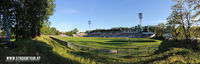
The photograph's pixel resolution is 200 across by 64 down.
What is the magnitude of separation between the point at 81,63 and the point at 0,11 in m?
14.7

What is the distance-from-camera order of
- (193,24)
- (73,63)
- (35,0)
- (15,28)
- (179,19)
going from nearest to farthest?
1. (73,63)
2. (35,0)
3. (15,28)
4. (193,24)
5. (179,19)

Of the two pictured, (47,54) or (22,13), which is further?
(22,13)

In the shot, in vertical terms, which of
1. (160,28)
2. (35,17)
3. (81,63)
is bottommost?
(81,63)

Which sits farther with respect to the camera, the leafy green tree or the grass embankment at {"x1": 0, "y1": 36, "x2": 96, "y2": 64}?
the leafy green tree

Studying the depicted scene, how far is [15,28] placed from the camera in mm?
17391

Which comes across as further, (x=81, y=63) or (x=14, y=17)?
(x=14, y=17)

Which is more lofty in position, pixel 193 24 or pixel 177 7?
pixel 177 7

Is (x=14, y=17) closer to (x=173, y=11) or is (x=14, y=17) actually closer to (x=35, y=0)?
(x=35, y=0)

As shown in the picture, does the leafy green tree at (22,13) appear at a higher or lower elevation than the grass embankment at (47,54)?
higher

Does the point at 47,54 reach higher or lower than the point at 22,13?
lower

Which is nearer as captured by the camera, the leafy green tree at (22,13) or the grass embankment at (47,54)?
the grass embankment at (47,54)

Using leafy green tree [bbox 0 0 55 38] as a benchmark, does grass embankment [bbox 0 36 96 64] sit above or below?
below

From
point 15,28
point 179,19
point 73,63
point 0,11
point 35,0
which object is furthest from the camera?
point 179,19

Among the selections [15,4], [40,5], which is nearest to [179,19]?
[40,5]
